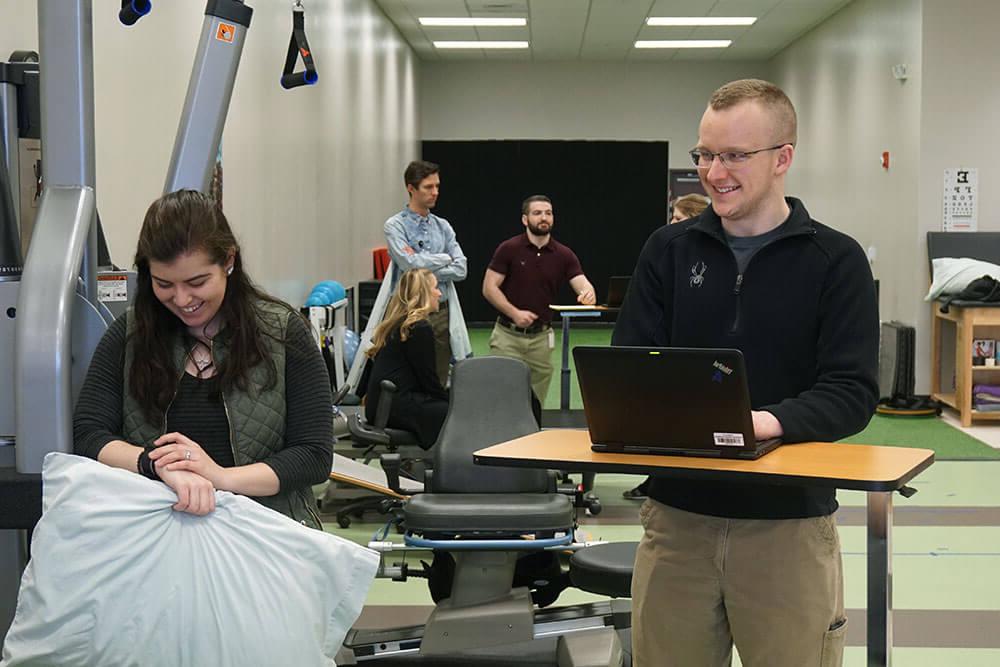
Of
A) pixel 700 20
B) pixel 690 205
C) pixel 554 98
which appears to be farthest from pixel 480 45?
pixel 690 205

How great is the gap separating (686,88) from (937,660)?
1358cm

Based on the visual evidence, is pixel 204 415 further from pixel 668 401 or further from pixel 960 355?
pixel 960 355

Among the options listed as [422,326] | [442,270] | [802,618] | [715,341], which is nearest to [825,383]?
[715,341]

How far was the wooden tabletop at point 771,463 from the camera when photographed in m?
1.85

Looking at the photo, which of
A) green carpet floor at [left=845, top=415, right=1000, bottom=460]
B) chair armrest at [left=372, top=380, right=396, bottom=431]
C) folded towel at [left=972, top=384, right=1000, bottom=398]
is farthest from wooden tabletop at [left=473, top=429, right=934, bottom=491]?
folded towel at [left=972, top=384, right=1000, bottom=398]

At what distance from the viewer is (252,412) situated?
2.19 m

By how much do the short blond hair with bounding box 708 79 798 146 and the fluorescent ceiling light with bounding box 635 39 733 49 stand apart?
509 inches

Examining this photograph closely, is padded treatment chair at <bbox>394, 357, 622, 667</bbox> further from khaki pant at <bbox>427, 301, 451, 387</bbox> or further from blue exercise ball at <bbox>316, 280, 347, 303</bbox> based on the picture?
blue exercise ball at <bbox>316, 280, 347, 303</bbox>

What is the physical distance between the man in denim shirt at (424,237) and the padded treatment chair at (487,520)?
2.76 meters

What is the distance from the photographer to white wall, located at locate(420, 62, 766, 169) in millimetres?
16656

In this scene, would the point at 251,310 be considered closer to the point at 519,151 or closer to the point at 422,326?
the point at 422,326

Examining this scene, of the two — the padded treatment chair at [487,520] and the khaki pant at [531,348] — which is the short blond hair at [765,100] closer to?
the padded treatment chair at [487,520]

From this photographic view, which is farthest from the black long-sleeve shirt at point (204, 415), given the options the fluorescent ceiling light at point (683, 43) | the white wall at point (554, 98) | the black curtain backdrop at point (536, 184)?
the white wall at point (554, 98)

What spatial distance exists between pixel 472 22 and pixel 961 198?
6.09 metres
